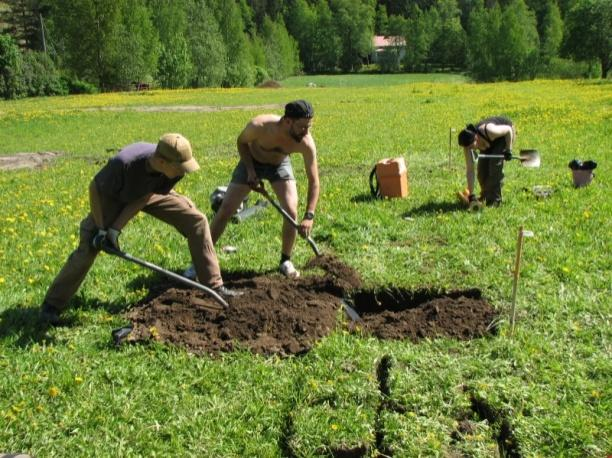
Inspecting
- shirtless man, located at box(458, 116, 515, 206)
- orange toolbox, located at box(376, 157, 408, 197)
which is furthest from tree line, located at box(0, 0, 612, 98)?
shirtless man, located at box(458, 116, 515, 206)

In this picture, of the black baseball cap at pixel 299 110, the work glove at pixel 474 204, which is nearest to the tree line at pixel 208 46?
the work glove at pixel 474 204

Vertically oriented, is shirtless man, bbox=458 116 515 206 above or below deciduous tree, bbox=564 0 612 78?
below

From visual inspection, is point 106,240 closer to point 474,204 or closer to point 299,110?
point 299,110

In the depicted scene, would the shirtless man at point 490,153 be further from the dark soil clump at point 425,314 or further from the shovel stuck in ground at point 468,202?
the dark soil clump at point 425,314

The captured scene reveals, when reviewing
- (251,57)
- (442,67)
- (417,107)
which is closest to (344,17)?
(442,67)

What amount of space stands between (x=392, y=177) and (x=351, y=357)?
4.51 meters

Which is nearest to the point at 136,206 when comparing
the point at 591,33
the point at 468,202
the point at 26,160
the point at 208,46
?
the point at 468,202

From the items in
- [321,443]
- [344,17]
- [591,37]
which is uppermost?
[344,17]

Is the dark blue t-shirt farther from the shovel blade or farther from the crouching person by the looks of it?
the shovel blade

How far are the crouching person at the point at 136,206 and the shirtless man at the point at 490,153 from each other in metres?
3.89

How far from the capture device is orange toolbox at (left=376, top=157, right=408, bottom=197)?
27.0 feet

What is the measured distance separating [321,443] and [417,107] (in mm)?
21832

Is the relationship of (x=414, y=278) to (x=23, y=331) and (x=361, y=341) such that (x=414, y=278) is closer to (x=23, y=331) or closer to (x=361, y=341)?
(x=361, y=341)

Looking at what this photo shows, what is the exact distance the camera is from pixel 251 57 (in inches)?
2894
